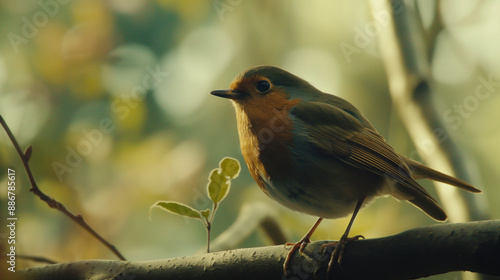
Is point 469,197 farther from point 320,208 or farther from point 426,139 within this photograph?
point 320,208

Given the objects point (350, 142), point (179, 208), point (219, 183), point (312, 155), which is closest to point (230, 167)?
point (219, 183)

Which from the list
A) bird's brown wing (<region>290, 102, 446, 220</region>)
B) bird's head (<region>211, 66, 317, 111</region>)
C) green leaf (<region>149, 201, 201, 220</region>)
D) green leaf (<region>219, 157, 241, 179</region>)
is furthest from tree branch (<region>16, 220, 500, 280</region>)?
bird's head (<region>211, 66, 317, 111</region>)

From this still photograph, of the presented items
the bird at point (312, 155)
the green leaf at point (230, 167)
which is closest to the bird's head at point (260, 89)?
the bird at point (312, 155)

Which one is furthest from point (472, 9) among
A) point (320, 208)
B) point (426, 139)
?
point (320, 208)

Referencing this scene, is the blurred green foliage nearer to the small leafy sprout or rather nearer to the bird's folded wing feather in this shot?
the bird's folded wing feather

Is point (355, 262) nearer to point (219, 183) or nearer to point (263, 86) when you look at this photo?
point (219, 183)
